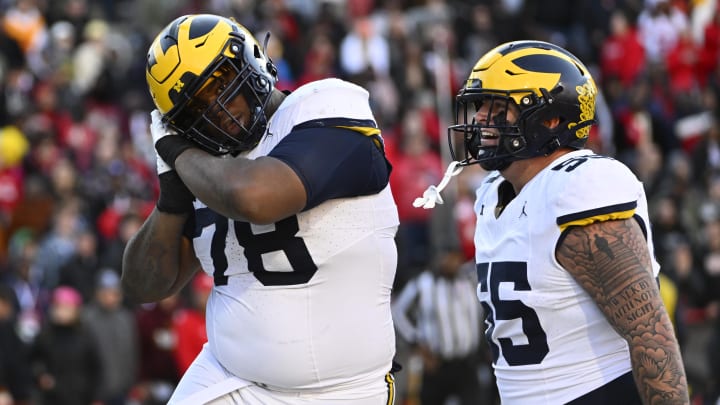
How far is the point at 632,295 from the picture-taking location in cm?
335

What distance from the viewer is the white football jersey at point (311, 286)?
3.65 m

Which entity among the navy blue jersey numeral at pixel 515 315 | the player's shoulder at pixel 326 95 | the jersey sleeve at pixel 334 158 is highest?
the player's shoulder at pixel 326 95

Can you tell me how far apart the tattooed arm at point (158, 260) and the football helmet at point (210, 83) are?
0.39 metres

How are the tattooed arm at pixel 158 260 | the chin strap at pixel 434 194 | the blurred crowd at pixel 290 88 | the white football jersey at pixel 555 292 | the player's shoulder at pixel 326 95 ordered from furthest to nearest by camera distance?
the blurred crowd at pixel 290 88 → the tattooed arm at pixel 158 260 → the chin strap at pixel 434 194 → the player's shoulder at pixel 326 95 → the white football jersey at pixel 555 292

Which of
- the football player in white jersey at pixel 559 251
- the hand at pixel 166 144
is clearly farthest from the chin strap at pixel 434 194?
the hand at pixel 166 144

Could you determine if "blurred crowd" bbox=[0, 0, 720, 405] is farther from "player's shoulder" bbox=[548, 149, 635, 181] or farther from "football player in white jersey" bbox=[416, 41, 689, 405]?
"player's shoulder" bbox=[548, 149, 635, 181]

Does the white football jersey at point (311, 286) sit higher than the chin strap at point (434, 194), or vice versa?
the chin strap at point (434, 194)

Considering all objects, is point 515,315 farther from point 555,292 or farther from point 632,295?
point 632,295

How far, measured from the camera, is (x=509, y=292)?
11.9ft

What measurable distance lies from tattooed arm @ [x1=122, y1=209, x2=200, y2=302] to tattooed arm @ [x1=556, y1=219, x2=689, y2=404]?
1.30 metres

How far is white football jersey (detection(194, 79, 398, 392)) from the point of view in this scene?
3646mm

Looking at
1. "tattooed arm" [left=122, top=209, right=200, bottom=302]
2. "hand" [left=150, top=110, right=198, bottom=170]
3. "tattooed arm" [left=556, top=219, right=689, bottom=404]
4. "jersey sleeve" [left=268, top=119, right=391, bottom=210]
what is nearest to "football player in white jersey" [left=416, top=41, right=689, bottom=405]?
"tattooed arm" [left=556, top=219, right=689, bottom=404]

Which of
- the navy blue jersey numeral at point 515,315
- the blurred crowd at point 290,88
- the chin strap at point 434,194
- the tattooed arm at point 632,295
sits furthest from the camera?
the blurred crowd at point 290,88

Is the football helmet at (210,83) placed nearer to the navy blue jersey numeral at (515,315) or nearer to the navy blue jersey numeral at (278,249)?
the navy blue jersey numeral at (278,249)
